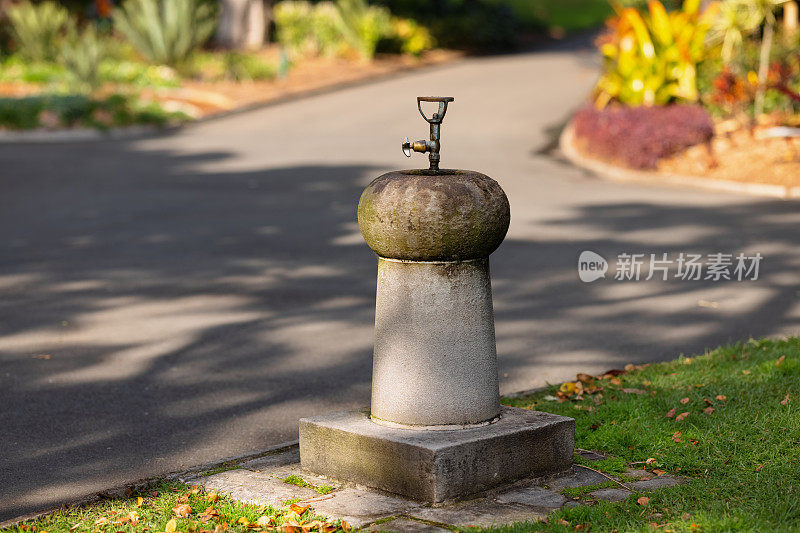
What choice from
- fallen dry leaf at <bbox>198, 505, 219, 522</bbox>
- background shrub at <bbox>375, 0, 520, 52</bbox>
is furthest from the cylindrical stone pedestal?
background shrub at <bbox>375, 0, 520, 52</bbox>

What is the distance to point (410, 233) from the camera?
4.93 m

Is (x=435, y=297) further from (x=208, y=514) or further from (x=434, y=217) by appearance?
(x=208, y=514)

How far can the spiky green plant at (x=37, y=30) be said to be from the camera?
31.2 meters

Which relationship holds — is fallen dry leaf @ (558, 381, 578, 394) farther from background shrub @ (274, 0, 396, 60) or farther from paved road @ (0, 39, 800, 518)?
background shrub @ (274, 0, 396, 60)

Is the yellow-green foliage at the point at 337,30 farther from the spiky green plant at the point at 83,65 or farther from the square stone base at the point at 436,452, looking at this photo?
the square stone base at the point at 436,452

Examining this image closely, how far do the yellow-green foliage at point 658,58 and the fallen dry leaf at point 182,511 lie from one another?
16.8m

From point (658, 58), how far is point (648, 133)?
8.12ft

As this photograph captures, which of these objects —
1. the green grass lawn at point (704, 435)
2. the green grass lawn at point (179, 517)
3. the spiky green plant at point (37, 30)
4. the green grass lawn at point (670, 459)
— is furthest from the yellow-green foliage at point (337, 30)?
the green grass lawn at point (179, 517)

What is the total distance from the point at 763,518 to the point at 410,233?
1.93 m

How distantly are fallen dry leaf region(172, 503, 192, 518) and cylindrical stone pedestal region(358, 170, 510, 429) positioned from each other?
1.01m

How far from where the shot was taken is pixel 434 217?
4891mm


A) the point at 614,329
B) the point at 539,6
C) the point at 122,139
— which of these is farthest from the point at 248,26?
the point at 614,329

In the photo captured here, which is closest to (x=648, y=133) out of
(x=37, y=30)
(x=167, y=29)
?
(x=167, y=29)

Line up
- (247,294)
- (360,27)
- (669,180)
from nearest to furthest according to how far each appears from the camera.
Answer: (247,294) < (669,180) < (360,27)
